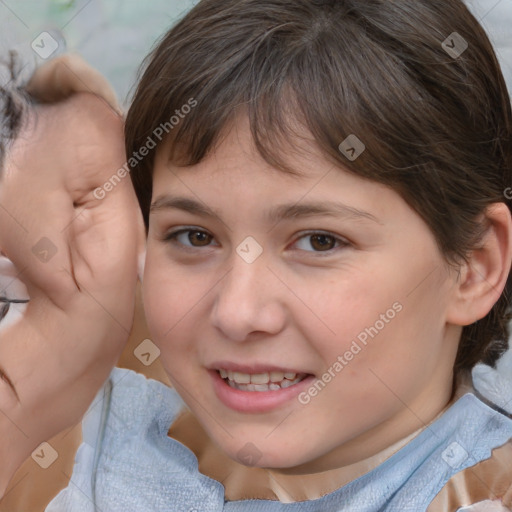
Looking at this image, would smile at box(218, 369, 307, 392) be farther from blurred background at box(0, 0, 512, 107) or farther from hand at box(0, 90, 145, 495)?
blurred background at box(0, 0, 512, 107)

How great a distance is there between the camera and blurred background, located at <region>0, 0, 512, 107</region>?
5.12ft

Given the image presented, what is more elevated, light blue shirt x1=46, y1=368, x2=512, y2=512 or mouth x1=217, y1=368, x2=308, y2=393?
mouth x1=217, y1=368, x2=308, y2=393

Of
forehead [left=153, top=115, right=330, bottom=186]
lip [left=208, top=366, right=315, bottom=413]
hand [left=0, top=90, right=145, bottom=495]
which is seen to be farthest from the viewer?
hand [left=0, top=90, right=145, bottom=495]

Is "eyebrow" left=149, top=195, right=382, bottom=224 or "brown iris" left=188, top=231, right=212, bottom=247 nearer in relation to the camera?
"eyebrow" left=149, top=195, right=382, bottom=224

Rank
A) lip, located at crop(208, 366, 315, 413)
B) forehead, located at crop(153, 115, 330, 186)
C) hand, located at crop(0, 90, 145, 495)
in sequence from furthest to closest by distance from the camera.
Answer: hand, located at crop(0, 90, 145, 495) < lip, located at crop(208, 366, 315, 413) < forehead, located at crop(153, 115, 330, 186)

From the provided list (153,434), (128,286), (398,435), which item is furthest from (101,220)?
(398,435)

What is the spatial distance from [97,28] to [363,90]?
62 cm

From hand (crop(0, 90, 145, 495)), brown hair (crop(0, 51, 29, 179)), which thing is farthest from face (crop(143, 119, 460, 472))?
brown hair (crop(0, 51, 29, 179))

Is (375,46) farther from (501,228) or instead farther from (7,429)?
(7,429)

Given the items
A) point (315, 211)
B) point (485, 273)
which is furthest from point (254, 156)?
point (485, 273)

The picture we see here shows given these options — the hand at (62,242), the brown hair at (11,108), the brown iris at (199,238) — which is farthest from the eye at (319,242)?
the brown hair at (11,108)

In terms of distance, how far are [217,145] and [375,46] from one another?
233 millimetres

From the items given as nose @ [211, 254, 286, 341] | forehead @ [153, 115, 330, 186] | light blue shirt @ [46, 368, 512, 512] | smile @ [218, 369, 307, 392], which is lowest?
light blue shirt @ [46, 368, 512, 512]

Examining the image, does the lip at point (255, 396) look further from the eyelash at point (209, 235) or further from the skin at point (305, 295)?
the eyelash at point (209, 235)
